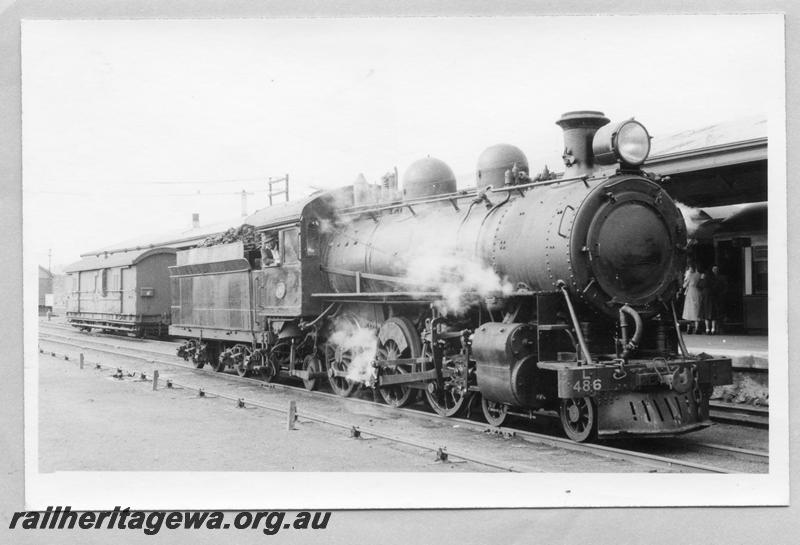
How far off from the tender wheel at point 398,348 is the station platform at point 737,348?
4193 millimetres

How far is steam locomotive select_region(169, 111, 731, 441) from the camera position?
283 inches

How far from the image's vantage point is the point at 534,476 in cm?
638

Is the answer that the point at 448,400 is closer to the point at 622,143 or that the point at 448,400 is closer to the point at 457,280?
the point at 457,280

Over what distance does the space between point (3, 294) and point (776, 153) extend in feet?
24.1

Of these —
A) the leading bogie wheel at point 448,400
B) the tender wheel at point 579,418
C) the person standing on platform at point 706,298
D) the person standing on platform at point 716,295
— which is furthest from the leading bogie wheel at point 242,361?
the person standing on platform at point 716,295

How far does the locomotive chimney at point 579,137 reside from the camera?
768cm

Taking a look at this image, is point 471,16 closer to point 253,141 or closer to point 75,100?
point 253,141

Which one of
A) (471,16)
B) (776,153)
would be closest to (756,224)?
(776,153)

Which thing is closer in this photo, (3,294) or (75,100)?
(3,294)

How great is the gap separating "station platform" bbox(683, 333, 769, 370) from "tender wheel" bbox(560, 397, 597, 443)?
3.44 m

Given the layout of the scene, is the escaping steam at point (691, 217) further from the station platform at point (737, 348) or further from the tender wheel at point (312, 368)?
the tender wheel at point (312, 368)

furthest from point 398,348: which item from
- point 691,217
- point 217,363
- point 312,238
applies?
point 217,363

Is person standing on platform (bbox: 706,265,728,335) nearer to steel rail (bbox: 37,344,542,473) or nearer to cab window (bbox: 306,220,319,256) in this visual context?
cab window (bbox: 306,220,319,256)

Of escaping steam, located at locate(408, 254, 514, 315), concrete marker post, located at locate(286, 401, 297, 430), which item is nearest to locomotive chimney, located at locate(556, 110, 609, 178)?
escaping steam, located at locate(408, 254, 514, 315)
